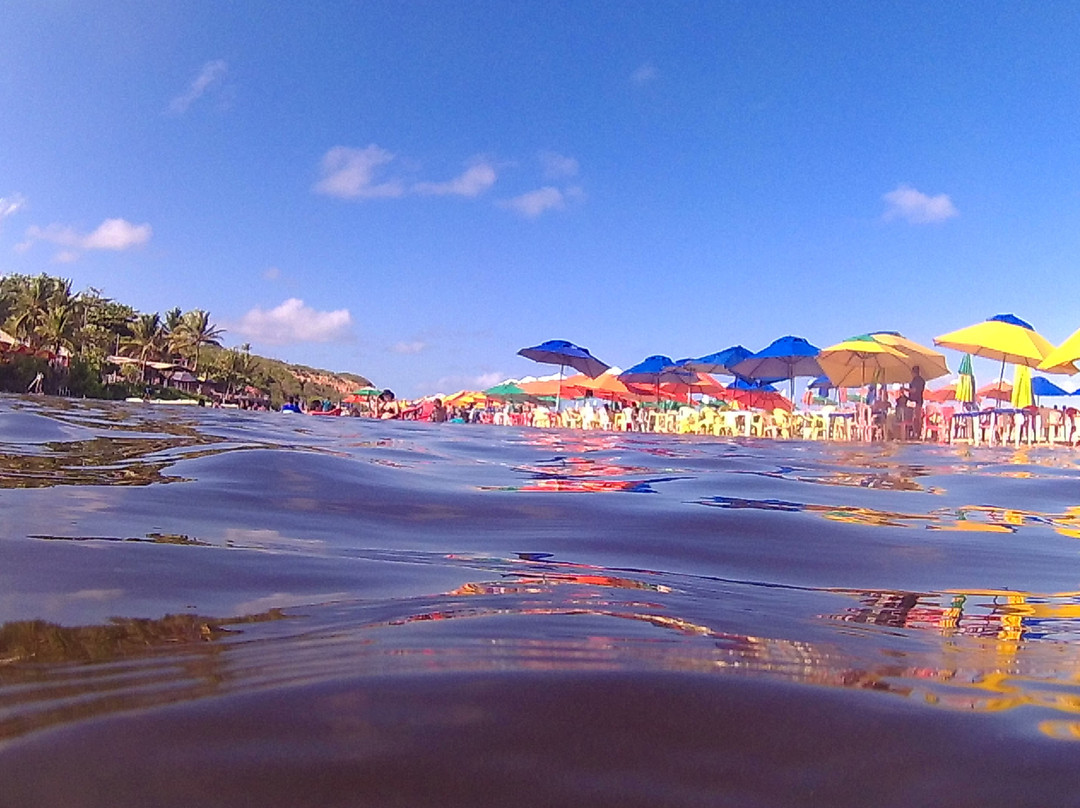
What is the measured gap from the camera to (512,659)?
2.78 ft

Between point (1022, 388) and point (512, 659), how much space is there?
15435 mm

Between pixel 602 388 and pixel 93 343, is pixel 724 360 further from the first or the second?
pixel 93 343

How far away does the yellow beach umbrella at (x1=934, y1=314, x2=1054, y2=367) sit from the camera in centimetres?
1186

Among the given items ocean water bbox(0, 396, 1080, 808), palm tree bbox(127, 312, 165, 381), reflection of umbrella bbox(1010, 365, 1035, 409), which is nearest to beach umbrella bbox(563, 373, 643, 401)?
reflection of umbrella bbox(1010, 365, 1035, 409)

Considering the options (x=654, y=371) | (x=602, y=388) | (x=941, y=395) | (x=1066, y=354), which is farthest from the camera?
(x=602, y=388)

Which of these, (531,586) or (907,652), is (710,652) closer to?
(907,652)

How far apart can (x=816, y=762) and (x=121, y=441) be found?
3912mm

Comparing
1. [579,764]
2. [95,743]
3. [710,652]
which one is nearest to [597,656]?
[710,652]

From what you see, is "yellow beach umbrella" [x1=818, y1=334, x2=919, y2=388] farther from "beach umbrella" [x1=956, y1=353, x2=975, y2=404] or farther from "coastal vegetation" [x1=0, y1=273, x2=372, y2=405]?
"coastal vegetation" [x1=0, y1=273, x2=372, y2=405]

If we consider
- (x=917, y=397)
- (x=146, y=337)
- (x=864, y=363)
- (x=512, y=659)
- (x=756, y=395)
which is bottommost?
(x=512, y=659)

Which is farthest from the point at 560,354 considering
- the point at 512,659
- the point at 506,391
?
the point at 512,659

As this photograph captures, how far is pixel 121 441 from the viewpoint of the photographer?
3.78 m

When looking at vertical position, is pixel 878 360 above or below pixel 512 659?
above

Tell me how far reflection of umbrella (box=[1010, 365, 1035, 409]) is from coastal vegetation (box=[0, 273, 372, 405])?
22.2m
